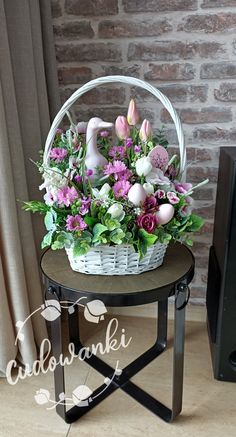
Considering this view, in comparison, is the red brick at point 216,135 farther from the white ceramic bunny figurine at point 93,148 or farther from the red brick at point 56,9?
the red brick at point 56,9

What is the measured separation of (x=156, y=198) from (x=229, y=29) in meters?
0.85

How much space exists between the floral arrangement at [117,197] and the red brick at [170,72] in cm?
54

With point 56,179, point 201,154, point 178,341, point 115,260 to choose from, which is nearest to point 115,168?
point 56,179

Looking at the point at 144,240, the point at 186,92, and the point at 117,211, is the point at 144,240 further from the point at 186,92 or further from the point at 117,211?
the point at 186,92

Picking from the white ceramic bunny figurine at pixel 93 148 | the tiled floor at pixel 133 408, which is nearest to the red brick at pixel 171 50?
the white ceramic bunny figurine at pixel 93 148

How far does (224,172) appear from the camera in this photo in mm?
1405

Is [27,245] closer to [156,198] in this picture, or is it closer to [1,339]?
[1,339]

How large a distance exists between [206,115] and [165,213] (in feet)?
2.37

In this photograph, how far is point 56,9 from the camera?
157 centimetres

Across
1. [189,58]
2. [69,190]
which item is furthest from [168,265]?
[189,58]

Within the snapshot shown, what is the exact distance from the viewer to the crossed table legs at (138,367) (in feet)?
3.88

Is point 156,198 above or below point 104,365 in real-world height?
above

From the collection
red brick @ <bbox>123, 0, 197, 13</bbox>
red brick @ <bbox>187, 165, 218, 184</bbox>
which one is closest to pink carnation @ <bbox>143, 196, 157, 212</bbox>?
red brick @ <bbox>187, 165, 218, 184</bbox>

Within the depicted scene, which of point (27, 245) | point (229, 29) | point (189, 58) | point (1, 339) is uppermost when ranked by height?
point (229, 29)
